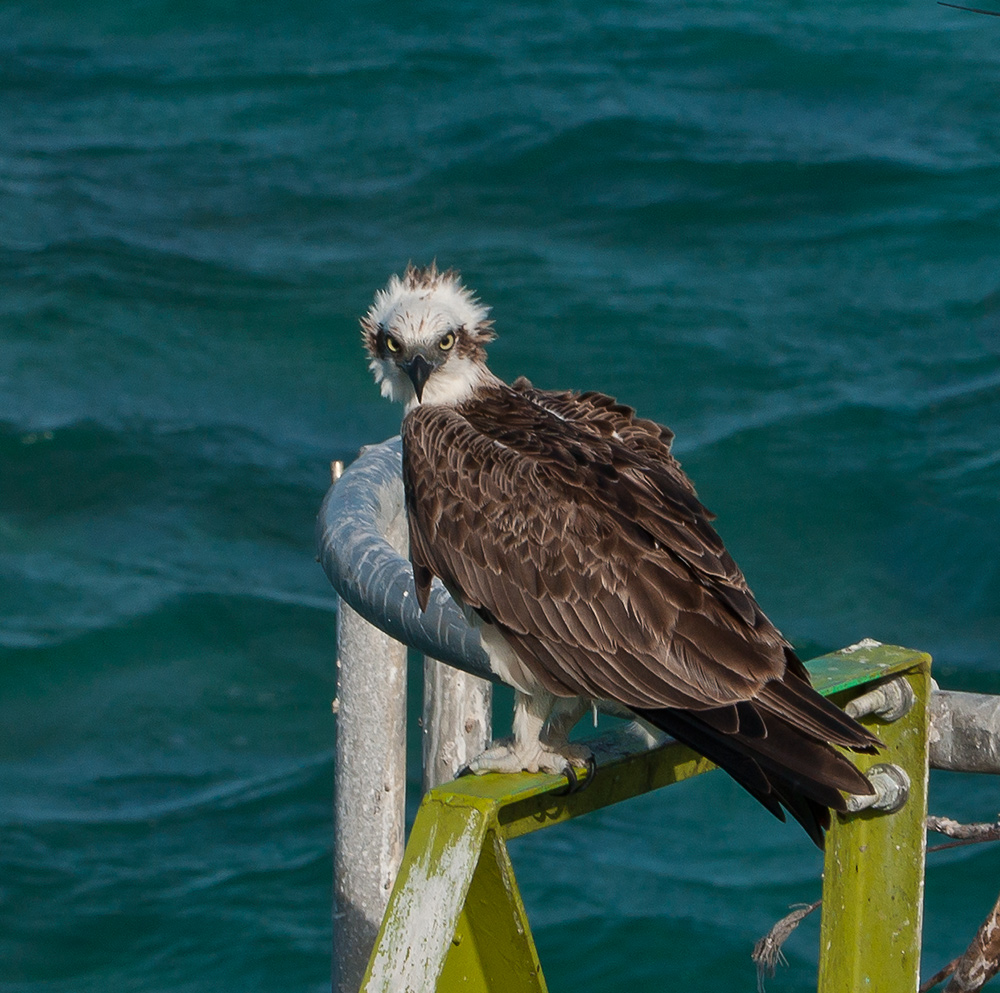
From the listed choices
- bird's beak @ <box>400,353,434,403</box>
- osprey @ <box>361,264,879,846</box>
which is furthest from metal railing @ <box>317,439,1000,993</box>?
bird's beak @ <box>400,353,434,403</box>

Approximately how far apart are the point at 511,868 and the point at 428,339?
2057 millimetres

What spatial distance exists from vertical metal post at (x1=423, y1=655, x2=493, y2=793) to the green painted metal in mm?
1064

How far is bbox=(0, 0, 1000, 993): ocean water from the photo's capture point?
23.5 ft

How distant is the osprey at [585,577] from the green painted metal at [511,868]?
0.37 ft

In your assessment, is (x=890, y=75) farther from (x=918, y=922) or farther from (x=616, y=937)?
(x=918, y=922)

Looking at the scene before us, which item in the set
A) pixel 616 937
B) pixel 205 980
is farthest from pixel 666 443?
pixel 205 980

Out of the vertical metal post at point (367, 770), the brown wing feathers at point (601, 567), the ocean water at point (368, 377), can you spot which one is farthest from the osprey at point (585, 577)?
the ocean water at point (368, 377)

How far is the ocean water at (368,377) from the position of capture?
23.5 feet

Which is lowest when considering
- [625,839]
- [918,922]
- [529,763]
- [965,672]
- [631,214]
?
[918,922]

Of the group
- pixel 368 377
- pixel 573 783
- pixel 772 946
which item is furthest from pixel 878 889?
pixel 368 377

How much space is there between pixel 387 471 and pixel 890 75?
1029 centimetres

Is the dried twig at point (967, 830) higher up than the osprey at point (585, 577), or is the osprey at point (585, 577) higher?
the osprey at point (585, 577)

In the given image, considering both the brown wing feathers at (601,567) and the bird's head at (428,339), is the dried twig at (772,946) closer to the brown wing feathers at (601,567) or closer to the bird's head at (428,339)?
the brown wing feathers at (601,567)

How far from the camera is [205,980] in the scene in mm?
6688
